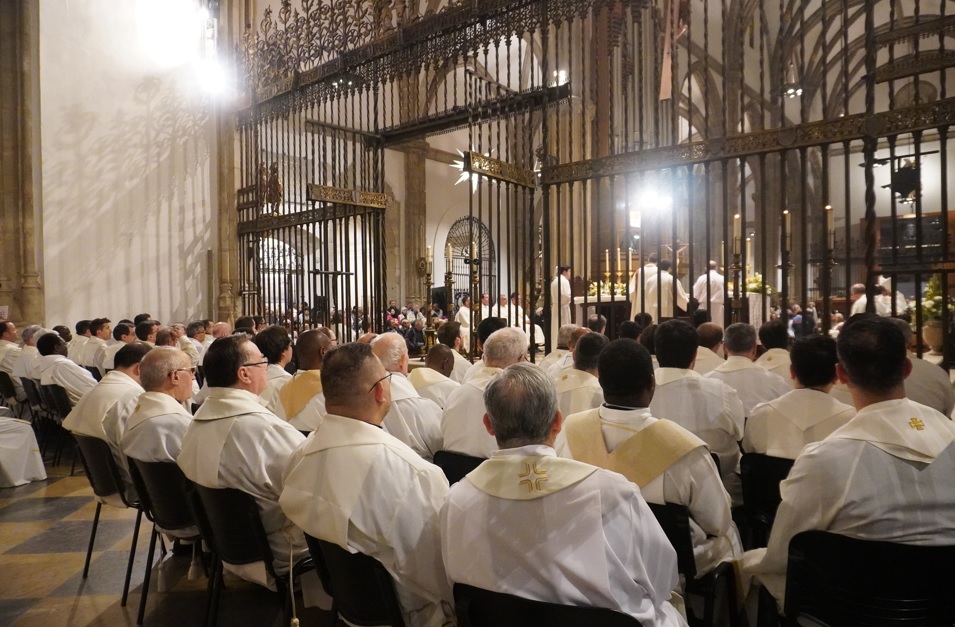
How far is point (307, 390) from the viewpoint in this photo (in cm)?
431

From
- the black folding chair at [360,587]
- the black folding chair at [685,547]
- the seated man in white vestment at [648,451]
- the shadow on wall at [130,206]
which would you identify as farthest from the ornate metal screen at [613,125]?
the black folding chair at [360,587]

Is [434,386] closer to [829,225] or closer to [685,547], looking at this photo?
[685,547]

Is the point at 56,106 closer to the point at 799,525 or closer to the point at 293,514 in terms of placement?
the point at 293,514

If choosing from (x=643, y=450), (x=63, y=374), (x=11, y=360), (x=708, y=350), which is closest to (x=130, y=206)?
(x=11, y=360)

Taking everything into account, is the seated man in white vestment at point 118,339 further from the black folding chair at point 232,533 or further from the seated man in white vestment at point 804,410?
the seated man in white vestment at point 804,410

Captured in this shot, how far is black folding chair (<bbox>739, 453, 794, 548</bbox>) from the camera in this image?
285 cm

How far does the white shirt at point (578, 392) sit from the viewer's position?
155 inches

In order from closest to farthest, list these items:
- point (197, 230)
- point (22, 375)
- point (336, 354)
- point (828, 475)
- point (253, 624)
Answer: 1. point (828, 475)
2. point (336, 354)
3. point (253, 624)
4. point (22, 375)
5. point (197, 230)

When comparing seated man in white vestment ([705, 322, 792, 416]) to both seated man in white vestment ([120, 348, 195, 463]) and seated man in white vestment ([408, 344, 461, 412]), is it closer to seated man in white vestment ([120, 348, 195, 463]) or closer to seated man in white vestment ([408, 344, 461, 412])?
seated man in white vestment ([408, 344, 461, 412])

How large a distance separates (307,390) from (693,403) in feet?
7.86

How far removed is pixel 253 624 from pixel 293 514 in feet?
4.64

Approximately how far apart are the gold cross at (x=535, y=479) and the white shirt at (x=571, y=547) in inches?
1.3

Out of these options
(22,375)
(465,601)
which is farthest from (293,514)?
(22,375)

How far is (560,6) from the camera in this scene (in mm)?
6477
